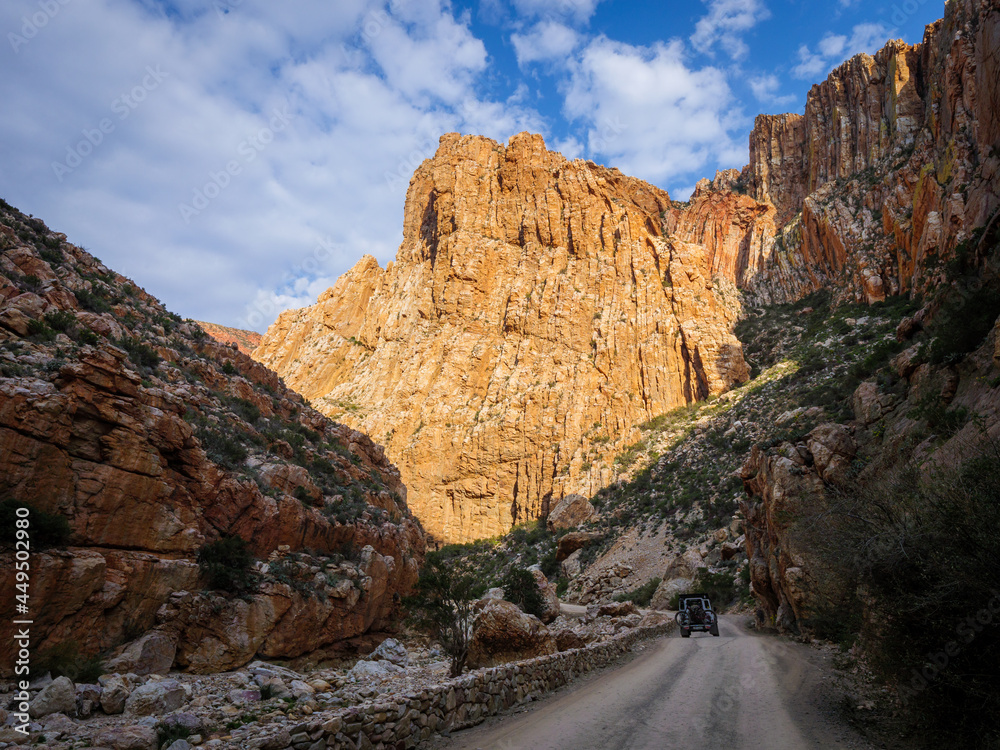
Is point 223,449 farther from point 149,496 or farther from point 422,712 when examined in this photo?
point 422,712

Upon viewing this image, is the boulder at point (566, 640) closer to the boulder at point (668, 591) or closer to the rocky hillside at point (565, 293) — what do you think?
the boulder at point (668, 591)

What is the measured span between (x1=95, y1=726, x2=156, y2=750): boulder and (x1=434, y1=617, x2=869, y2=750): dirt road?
3542mm

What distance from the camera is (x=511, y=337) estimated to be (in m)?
66.1

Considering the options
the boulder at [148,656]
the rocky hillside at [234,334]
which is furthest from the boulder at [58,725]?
the rocky hillside at [234,334]

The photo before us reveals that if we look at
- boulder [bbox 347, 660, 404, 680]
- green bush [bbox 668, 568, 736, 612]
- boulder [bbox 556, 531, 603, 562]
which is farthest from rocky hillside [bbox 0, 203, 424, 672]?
boulder [bbox 556, 531, 603, 562]

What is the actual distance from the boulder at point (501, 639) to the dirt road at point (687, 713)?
1750 millimetres

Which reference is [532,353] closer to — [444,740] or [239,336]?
[444,740]

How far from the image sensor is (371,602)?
53.6ft

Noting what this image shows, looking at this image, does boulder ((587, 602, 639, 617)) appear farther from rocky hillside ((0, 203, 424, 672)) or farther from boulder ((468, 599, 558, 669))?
boulder ((468, 599, 558, 669))

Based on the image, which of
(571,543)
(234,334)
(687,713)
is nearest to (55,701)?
(687,713)

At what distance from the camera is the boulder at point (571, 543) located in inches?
1751

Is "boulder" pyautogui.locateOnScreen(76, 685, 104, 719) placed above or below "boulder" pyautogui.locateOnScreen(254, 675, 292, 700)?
above

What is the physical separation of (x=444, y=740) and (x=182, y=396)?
40.6 ft

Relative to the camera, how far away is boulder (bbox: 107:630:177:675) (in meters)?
9.61
